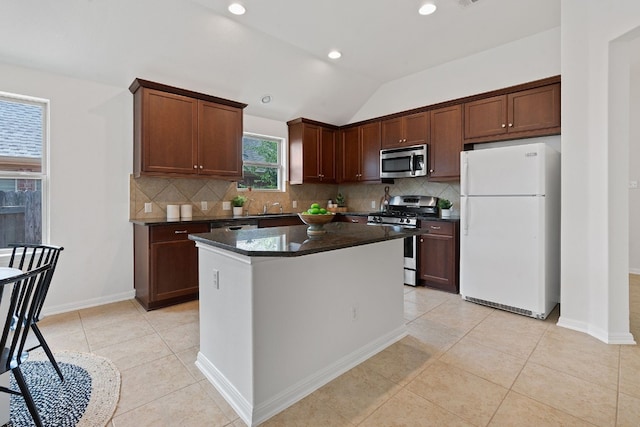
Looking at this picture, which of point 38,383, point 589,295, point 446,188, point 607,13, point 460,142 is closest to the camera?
point 38,383

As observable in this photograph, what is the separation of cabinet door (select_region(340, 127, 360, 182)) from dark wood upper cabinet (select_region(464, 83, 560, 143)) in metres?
1.77

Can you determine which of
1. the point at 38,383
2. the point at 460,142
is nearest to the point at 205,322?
the point at 38,383

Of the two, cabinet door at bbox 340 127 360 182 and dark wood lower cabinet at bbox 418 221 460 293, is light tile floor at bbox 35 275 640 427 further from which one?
cabinet door at bbox 340 127 360 182

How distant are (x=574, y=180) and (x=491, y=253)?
100 centimetres

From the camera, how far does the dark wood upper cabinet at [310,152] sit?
512 centimetres

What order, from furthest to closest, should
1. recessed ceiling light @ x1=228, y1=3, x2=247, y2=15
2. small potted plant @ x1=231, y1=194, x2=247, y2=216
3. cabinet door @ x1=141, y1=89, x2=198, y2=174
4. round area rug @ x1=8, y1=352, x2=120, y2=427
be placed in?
1. small potted plant @ x1=231, y1=194, x2=247, y2=216
2. cabinet door @ x1=141, y1=89, x2=198, y2=174
3. recessed ceiling light @ x1=228, y1=3, x2=247, y2=15
4. round area rug @ x1=8, y1=352, x2=120, y2=427

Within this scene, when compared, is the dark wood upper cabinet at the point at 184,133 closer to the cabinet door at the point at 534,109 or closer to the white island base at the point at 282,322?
the white island base at the point at 282,322

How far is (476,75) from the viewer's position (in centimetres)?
409

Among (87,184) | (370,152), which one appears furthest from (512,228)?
(87,184)

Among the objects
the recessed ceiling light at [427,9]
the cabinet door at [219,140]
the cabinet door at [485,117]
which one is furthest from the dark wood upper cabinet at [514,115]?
the cabinet door at [219,140]

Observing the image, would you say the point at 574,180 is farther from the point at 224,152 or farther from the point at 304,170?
the point at 224,152

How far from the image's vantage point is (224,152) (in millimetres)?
4066

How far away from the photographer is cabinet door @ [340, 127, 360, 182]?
528 cm

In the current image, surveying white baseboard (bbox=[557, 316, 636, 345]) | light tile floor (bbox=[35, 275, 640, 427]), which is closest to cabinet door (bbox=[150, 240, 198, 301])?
light tile floor (bbox=[35, 275, 640, 427])
